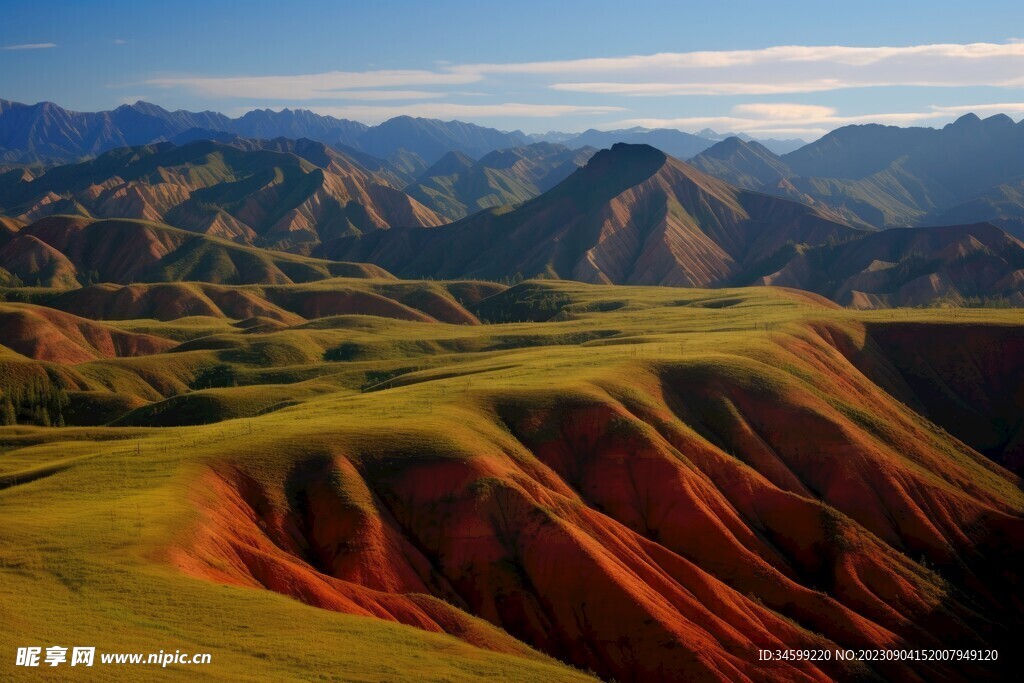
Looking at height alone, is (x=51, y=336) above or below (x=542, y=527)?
below

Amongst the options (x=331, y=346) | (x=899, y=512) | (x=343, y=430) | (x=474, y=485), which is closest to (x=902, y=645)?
(x=899, y=512)

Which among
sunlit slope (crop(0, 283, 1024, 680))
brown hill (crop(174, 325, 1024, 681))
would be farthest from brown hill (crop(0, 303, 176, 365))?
brown hill (crop(174, 325, 1024, 681))

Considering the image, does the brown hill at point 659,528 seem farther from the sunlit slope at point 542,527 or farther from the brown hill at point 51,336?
the brown hill at point 51,336

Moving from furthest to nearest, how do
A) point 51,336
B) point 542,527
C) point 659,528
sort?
point 51,336
point 659,528
point 542,527

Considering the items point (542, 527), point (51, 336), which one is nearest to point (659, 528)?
point (542, 527)

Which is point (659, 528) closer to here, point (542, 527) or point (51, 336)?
point (542, 527)

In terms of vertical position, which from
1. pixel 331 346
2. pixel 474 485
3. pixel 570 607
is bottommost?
pixel 331 346

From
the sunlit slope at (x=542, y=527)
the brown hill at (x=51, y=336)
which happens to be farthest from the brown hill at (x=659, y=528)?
the brown hill at (x=51, y=336)

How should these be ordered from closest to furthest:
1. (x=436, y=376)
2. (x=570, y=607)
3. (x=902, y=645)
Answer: (x=570, y=607) < (x=902, y=645) < (x=436, y=376)

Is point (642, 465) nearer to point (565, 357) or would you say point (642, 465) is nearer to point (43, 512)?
point (565, 357)
